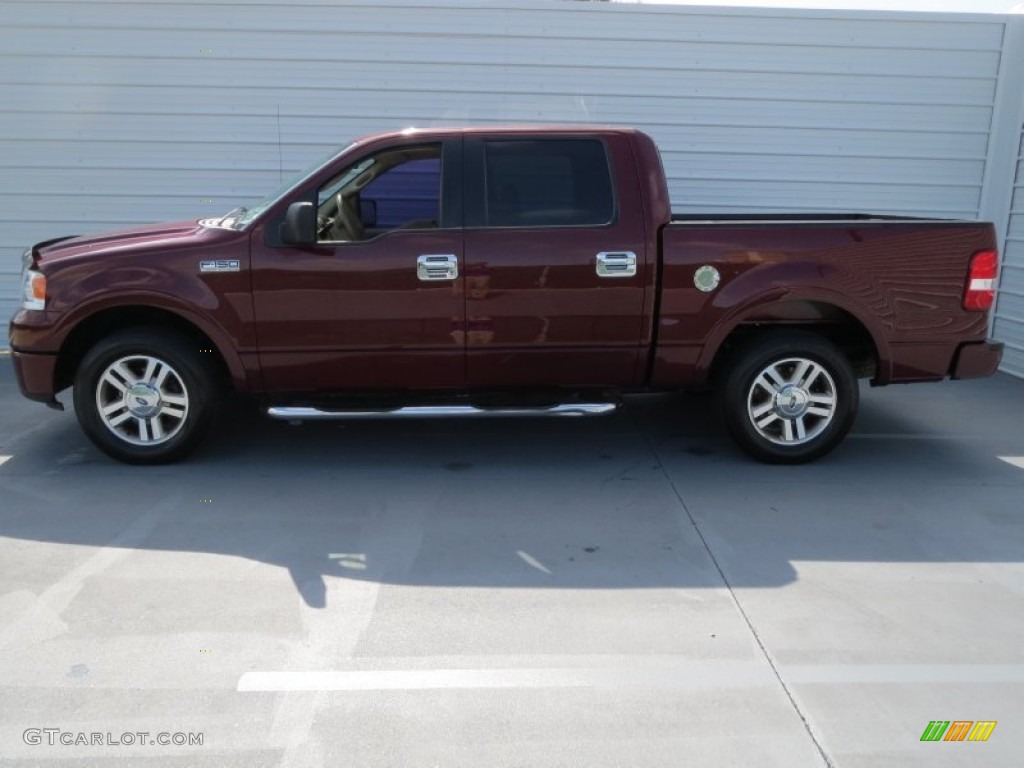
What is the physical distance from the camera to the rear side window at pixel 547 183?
497 cm

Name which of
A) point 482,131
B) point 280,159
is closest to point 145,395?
point 482,131

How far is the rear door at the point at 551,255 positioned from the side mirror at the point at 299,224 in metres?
0.87

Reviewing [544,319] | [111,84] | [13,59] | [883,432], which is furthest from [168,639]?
[13,59]

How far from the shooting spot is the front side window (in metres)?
4.95

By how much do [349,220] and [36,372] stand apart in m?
2.04

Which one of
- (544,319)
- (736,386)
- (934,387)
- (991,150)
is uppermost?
(991,150)

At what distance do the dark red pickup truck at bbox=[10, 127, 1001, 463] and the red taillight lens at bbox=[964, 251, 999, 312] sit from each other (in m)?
0.01

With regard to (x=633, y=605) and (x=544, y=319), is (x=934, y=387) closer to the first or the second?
(x=544, y=319)

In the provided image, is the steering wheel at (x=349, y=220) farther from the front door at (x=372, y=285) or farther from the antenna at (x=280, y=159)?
the antenna at (x=280, y=159)

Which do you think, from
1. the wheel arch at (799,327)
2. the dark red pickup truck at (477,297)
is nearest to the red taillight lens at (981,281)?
the dark red pickup truck at (477,297)

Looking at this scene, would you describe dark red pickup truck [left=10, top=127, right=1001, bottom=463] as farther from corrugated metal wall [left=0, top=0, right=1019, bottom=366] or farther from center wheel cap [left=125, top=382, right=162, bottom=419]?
→ corrugated metal wall [left=0, top=0, right=1019, bottom=366]

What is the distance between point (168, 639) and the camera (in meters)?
3.30

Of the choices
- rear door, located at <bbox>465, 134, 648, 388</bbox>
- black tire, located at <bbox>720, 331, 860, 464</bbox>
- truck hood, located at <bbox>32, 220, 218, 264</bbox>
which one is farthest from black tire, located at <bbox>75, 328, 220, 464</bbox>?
black tire, located at <bbox>720, 331, 860, 464</bbox>

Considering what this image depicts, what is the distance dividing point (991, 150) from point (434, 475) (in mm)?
6437
